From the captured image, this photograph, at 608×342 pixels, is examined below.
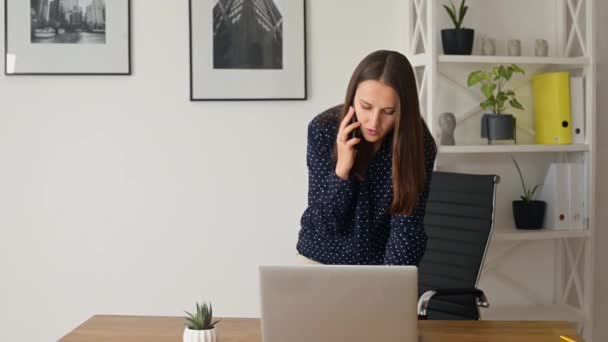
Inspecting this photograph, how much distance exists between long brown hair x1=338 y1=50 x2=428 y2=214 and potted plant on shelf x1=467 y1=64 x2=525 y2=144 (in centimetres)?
119

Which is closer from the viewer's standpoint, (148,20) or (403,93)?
(403,93)

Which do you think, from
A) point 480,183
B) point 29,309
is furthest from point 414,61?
point 29,309

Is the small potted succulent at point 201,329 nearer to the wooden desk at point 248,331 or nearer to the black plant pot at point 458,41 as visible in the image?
the wooden desk at point 248,331

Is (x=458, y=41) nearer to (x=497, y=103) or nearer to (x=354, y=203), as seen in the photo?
(x=497, y=103)

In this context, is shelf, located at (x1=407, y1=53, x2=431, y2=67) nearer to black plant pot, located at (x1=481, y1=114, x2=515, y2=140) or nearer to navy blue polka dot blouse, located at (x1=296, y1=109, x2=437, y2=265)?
black plant pot, located at (x1=481, y1=114, x2=515, y2=140)

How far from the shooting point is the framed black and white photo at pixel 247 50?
3.60m

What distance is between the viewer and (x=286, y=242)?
3.69 metres

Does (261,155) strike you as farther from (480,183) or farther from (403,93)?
(403,93)

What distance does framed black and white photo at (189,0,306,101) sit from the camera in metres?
3.60

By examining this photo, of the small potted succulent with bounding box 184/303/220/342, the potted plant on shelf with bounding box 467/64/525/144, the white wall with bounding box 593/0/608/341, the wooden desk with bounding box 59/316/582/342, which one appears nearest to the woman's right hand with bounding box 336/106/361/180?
the wooden desk with bounding box 59/316/582/342

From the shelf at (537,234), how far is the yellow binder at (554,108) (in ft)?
1.21

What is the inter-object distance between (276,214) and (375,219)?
1278 mm

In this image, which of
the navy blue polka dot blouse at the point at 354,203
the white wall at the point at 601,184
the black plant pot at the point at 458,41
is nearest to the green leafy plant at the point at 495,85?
the black plant pot at the point at 458,41

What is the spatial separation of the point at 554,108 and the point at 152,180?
1698mm
